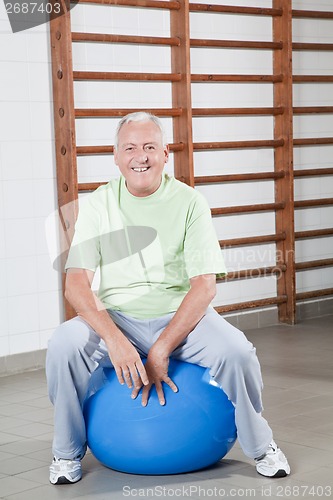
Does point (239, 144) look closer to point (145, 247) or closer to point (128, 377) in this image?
point (145, 247)

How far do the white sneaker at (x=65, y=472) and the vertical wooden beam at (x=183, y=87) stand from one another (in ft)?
9.30

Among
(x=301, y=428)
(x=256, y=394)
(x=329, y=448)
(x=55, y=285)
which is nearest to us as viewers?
(x=256, y=394)

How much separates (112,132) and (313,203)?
5.82 ft

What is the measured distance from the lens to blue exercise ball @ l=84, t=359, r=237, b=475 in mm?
2840

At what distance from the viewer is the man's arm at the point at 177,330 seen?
112 inches

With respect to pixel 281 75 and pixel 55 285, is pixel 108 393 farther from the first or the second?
pixel 281 75

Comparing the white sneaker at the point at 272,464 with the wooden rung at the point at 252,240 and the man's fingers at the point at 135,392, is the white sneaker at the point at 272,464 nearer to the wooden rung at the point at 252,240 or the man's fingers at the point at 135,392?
the man's fingers at the point at 135,392

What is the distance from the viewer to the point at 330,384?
432 centimetres

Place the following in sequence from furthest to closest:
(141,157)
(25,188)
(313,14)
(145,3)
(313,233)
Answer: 1. (313,233)
2. (313,14)
3. (145,3)
4. (25,188)
5. (141,157)

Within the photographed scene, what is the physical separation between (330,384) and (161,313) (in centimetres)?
158

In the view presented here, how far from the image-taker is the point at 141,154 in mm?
3061

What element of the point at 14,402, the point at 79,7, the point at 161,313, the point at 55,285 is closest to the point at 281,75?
the point at 79,7

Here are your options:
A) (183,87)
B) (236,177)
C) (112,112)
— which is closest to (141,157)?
(112,112)

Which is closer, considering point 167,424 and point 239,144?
point 167,424
